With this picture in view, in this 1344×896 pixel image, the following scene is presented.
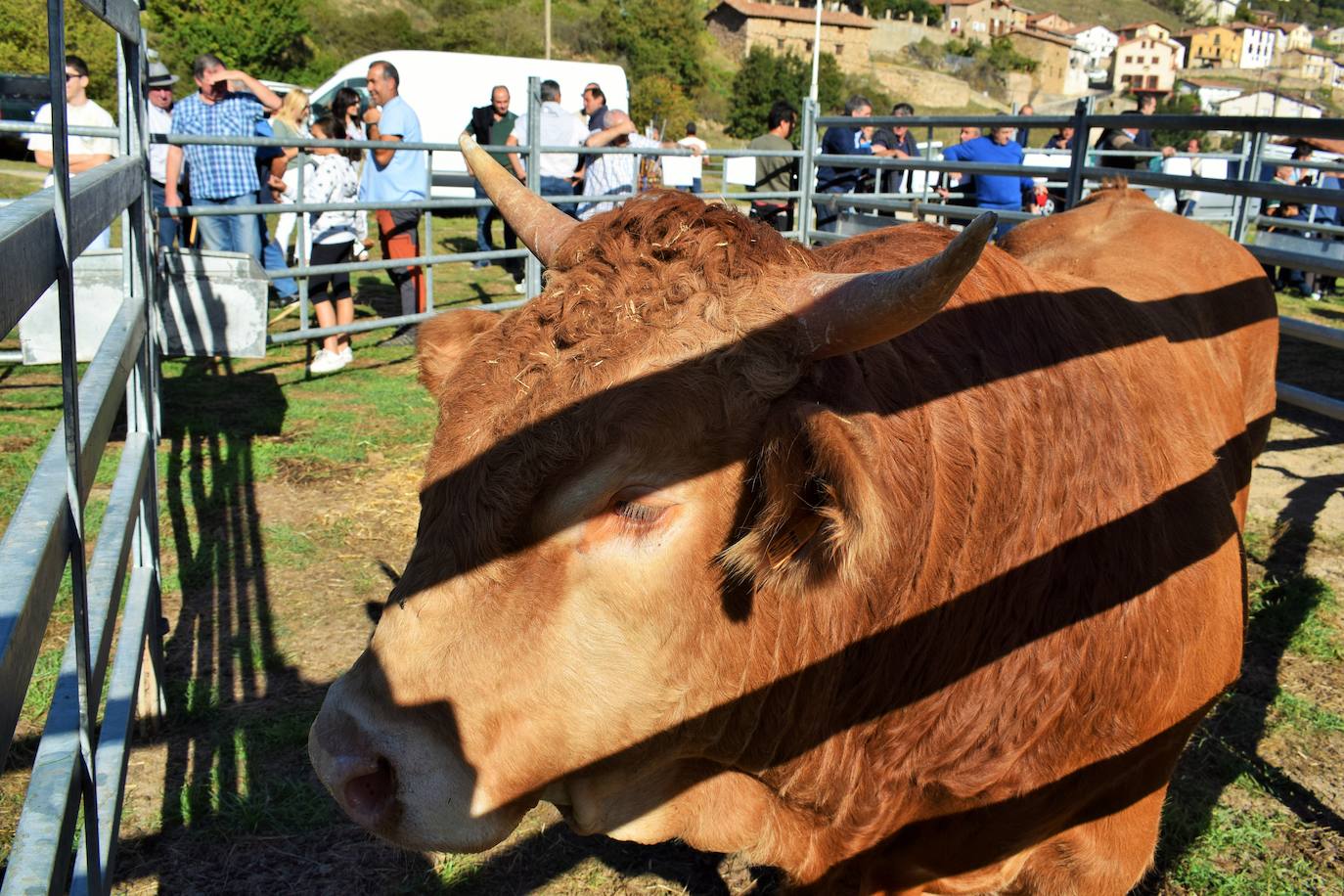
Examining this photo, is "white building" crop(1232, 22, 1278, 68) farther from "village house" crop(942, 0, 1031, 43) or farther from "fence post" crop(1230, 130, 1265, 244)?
"fence post" crop(1230, 130, 1265, 244)

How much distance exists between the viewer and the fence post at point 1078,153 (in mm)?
6859

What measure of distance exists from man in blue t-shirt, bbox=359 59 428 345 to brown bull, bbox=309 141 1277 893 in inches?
241

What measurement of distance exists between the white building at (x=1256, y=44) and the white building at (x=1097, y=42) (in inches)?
622

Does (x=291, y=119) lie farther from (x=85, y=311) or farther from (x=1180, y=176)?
(x=1180, y=176)

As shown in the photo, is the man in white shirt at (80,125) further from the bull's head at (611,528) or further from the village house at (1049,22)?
the village house at (1049,22)

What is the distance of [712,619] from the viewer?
6.28 feet

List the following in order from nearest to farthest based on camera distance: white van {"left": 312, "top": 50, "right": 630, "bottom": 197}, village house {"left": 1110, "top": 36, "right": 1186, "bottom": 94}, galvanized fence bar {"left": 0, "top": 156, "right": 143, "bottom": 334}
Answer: galvanized fence bar {"left": 0, "top": 156, "right": 143, "bottom": 334}
white van {"left": 312, "top": 50, "right": 630, "bottom": 197}
village house {"left": 1110, "top": 36, "right": 1186, "bottom": 94}

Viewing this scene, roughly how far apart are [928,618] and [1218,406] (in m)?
2.06

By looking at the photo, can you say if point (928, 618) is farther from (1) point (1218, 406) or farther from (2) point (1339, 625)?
(2) point (1339, 625)

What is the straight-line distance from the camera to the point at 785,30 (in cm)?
8512

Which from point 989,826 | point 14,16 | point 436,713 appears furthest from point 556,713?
point 14,16

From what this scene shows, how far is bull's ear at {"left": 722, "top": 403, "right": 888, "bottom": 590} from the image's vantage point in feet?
5.42

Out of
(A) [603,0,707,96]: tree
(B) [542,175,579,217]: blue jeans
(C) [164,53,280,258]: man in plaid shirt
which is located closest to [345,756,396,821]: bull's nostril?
(C) [164,53,280,258]: man in plaid shirt

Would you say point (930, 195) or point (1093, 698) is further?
point (930, 195)
